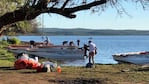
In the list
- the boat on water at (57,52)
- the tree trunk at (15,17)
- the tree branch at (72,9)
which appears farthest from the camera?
the boat on water at (57,52)

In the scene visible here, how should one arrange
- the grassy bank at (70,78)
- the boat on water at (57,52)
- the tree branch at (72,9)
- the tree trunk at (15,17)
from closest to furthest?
1. the tree branch at (72,9)
2. the tree trunk at (15,17)
3. the grassy bank at (70,78)
4. the boat on water at (57,52)

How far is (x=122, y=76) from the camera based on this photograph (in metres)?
21.4

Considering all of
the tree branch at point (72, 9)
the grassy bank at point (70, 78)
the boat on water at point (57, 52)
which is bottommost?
the boat on water at point (57, 52)

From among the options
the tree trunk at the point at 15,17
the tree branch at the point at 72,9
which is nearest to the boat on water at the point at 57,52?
the tree trunk at the point at 15,17

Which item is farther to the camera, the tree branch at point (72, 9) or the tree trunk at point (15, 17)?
the tree trunk at point (15, 17)

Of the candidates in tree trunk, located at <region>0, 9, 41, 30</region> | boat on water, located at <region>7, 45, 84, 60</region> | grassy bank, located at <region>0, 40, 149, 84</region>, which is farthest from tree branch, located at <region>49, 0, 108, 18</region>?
boat on water, located at <region>7, 45, 84, 60</region>

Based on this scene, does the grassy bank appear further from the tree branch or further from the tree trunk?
the tree branch

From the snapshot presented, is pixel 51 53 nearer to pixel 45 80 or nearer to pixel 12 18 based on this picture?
pixel 45 80

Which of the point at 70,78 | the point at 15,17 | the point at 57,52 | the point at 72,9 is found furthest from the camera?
the point at 57,52

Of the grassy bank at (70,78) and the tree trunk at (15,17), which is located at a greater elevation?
the tree trunk at (15,17)

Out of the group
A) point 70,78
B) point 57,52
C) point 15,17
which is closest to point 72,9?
point 15,17

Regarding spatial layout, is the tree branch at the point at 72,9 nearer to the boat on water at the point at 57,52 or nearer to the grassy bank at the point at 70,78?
the grassy bank at the point at 70,78

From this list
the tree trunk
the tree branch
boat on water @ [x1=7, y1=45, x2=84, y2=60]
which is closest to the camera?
the tree branch

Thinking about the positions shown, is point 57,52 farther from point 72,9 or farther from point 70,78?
point 72,9
